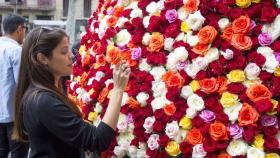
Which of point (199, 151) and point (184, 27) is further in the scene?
point (184, 27)

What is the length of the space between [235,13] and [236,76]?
1.02ft

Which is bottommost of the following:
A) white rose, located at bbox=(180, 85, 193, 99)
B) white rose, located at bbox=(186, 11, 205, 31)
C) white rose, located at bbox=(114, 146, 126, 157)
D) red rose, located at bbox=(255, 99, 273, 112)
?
white rose, located at bbox=(114, 146, 126, 157)

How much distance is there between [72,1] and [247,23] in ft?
42.9

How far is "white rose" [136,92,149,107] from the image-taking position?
253cm

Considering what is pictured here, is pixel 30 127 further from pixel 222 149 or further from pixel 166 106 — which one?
pixel 222 149

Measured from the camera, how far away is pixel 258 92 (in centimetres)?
218

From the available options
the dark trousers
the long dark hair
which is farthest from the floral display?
the dark trousers

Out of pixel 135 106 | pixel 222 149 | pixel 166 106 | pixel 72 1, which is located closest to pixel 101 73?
pixel 135 106

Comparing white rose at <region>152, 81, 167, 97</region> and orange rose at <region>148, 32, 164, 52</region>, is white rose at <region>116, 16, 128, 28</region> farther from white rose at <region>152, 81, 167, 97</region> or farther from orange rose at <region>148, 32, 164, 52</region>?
white rose at <region>152, 81, 167, 97</region>

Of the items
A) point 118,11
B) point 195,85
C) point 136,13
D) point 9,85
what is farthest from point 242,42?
point 9,85

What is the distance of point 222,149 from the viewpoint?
2.24m

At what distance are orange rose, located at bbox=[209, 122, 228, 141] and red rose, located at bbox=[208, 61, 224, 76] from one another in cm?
24

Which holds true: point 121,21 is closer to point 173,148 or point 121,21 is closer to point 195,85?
point 195,85

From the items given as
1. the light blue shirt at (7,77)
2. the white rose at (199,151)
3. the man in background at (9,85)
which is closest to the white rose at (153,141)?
the white rose at (199,151)
